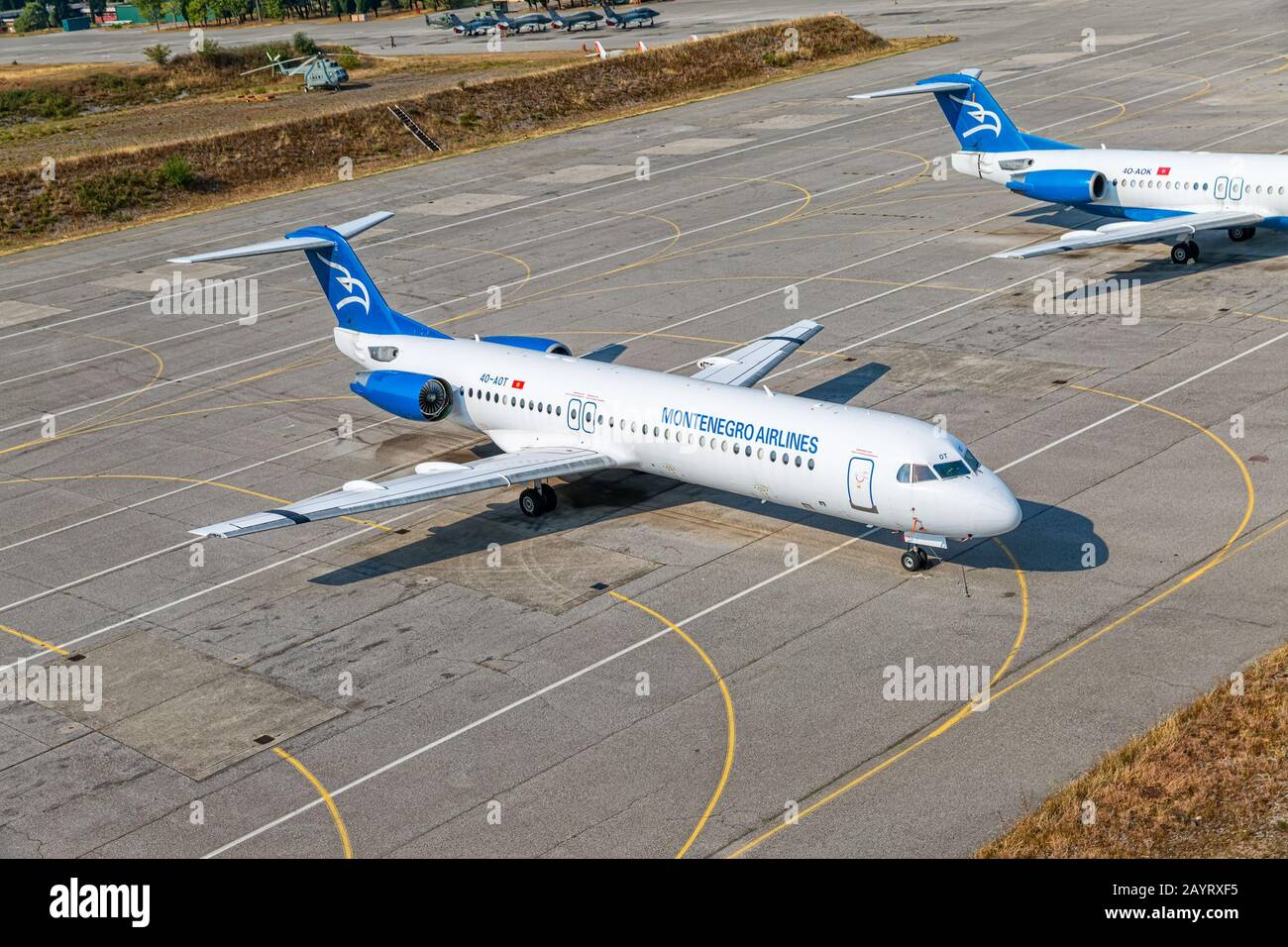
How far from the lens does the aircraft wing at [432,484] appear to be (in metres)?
29.3

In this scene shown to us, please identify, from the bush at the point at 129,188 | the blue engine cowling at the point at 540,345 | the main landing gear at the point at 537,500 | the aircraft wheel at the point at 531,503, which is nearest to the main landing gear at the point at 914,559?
the main landing gear at the point at 537,500

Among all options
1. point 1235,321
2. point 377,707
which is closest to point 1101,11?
point 1235,321

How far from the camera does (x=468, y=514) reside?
35031 millimetres

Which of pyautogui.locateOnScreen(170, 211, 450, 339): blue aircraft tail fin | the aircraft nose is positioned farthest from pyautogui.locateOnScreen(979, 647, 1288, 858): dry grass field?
pyautogui.locateOnScreen(170, 211, 450, 339): blue aircraft tail fin

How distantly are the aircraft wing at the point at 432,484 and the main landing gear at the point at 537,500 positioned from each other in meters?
0.89

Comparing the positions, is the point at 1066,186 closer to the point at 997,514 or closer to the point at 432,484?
the point at 997,514

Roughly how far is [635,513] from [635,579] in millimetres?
3810

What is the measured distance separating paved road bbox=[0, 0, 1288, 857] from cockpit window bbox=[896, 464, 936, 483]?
7.93ft

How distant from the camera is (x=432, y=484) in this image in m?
32.1

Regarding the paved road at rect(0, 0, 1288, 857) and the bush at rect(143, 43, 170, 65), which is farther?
the bush at rect(143, 43, 170, 65)

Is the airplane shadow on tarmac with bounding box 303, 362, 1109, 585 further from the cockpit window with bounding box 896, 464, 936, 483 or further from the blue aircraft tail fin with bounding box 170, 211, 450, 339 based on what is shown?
the blue aircraft tail fin with bounding box 170, 211, 450, 339

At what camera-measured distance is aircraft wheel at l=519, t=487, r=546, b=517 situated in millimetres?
34094

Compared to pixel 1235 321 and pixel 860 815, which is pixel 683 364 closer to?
pixel 1235 321
